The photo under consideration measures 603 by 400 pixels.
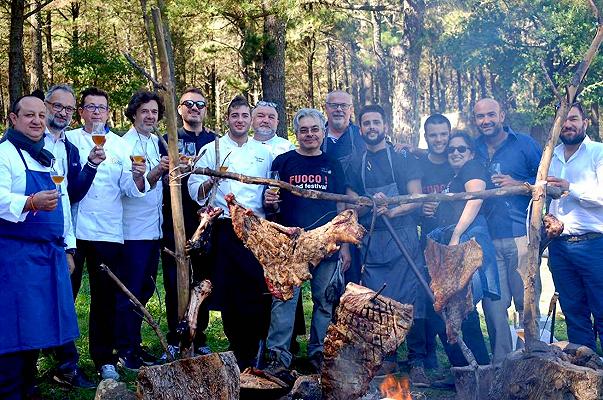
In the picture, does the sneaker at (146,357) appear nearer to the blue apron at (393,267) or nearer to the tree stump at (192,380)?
the blue apron at (393,267)

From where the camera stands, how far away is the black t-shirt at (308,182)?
18.4 ft

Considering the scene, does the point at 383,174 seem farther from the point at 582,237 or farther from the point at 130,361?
the point at 130,361

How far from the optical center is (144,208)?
5.88 m

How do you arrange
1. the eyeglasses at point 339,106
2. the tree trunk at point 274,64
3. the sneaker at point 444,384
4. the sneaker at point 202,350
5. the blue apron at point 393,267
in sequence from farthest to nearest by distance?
the tree trunk at point 274,64, the eyeglasses at point 339,106, the sneaker at point 202,350, the blue apron at point 393,267, the sneaker at point 444,384

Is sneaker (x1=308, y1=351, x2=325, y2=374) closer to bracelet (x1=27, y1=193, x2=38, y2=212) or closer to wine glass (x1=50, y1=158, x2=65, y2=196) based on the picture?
wine glass (x1=50, y1=158, x2=65, y2=196)

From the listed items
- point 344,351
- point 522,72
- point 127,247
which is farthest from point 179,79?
point 344,351

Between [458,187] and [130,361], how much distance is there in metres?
3.23

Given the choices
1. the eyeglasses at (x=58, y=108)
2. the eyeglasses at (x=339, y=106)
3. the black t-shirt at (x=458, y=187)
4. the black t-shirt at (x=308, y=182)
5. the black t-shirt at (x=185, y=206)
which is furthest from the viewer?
the eyeglasses at (x=339, y=106)

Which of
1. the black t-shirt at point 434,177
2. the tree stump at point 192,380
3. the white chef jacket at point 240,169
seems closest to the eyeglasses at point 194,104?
the white chef jacket at point 240,169

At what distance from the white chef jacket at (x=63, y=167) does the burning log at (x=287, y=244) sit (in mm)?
1368

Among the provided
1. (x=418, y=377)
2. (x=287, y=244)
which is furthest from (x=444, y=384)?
(x=287, y=244)

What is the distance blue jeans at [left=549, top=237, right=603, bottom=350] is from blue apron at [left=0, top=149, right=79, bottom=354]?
402cm

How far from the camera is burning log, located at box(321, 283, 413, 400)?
14.0 ft

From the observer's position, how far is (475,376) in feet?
15.0
